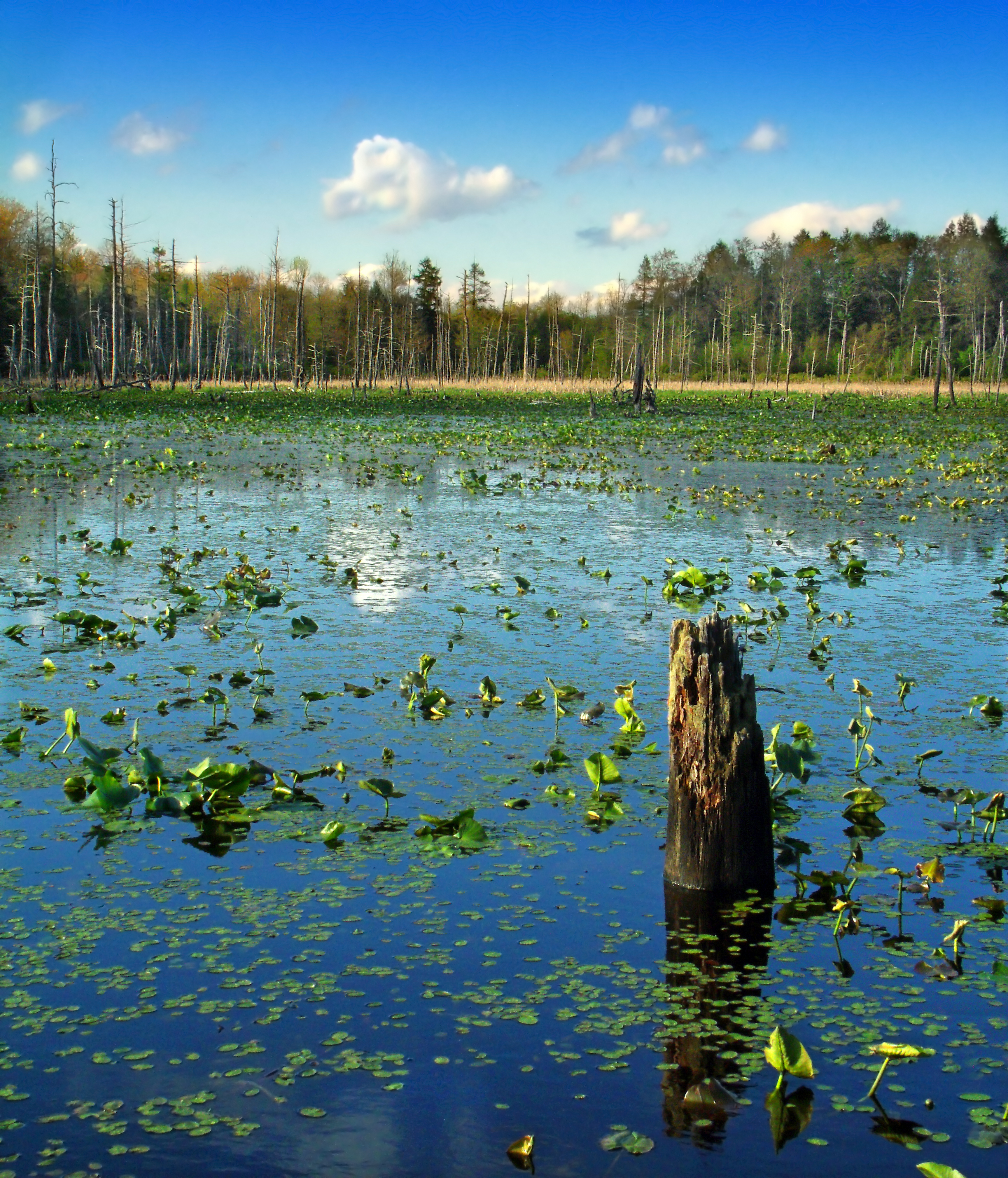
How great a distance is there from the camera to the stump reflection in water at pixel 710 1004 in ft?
10.4

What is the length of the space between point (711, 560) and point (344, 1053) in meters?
9.61

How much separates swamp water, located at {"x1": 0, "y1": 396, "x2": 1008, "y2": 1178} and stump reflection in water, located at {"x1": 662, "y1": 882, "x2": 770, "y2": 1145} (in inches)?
0.6

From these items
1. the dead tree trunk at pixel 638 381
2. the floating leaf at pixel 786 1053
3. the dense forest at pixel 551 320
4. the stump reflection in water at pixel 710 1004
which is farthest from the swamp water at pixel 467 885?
the dense forest at pixel 551 320

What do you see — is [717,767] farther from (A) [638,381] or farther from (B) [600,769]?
(A) [638,381]

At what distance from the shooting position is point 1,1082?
320 centimetres

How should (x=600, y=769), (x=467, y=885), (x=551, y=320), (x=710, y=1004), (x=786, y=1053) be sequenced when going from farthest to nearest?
1. (x=551, y=320)
2. (x=600, y=769)
3. (x=467, y=885)
4. (x=710, y=1004)
5. (x=786, y=1053)

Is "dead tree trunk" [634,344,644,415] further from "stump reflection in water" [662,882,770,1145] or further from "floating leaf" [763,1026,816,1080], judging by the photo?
"floating leaf" [763,1026,816,1080]

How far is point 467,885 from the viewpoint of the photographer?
4.55m

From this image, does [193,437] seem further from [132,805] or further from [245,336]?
[245,336]

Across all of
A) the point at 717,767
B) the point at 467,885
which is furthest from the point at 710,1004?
the point at 467,885

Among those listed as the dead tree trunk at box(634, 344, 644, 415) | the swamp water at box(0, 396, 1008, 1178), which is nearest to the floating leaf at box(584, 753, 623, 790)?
the swamp water at box(0, 396, 1008, 1178)

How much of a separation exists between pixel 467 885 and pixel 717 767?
113 centimetres

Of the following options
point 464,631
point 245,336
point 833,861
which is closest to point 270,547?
point 464,631

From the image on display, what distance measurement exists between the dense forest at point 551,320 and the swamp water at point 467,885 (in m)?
46.0
